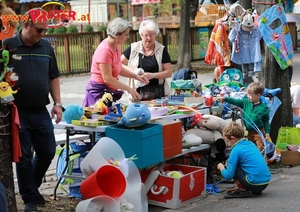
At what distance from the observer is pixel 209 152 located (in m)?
7.64

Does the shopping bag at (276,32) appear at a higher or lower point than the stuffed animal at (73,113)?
higher

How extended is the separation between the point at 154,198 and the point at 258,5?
3942mm

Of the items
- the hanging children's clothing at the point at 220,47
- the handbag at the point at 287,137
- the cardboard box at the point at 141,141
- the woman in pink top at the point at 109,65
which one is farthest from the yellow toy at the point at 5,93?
the hanging children's clothing at the point at 220,47

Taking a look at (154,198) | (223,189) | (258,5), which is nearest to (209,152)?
(223,189)

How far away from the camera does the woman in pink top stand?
7.30m

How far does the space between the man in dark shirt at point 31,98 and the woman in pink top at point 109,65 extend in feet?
3.75

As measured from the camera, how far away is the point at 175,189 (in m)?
6.48

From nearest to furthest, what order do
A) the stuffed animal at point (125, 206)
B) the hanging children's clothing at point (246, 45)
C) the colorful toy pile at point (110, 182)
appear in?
1. the colorful toy pile at point (110, 182)
2. the stuffed animal at point (125, 206)
3. the hanging children's clothing at point (246, 45)

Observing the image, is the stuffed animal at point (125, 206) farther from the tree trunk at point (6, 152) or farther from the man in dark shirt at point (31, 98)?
the tree trunk at point (6, 152)

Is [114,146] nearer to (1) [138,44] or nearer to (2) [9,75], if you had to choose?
(2) [9,75]

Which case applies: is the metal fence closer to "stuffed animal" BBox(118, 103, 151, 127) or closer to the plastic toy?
"stuffed animal" BBox(118, 103, 151, 127)

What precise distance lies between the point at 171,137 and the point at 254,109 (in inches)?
76.0

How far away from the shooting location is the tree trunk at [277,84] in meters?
9.38

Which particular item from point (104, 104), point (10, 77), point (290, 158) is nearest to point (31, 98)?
point (10, 77)
